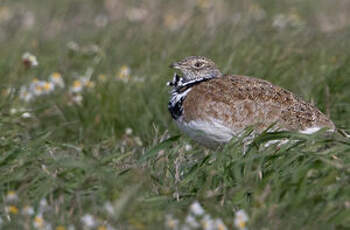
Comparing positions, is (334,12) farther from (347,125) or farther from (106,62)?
(347,125)

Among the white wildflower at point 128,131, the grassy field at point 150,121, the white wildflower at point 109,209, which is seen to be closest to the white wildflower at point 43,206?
the grassy field at point 150,121

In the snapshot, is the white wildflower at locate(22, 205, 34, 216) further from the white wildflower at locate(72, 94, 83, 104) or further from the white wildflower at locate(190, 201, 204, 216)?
the white wildflower at locate(72, 94, 83, 104)

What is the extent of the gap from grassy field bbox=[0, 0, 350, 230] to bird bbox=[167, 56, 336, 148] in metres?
0.24

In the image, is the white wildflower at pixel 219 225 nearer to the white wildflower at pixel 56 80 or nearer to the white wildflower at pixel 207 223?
the white wildflower at pixel 207 223

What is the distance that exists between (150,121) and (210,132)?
1555 millimetres

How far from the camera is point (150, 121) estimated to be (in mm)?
6660

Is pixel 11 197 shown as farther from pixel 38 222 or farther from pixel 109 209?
pixel 109 209

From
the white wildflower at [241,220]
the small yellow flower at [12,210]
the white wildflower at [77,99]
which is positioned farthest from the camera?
the white wildflower at [77,99]

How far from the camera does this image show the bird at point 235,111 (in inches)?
205

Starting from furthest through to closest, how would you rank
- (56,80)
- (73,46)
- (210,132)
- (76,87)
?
(73,46)
(56,80)
(76,87)
(210,132)

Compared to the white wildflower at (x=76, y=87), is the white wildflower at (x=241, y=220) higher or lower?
higher

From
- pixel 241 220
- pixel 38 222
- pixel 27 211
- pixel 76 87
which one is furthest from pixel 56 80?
pixel 241 220

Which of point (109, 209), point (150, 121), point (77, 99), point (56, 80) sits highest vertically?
point (109, 209)

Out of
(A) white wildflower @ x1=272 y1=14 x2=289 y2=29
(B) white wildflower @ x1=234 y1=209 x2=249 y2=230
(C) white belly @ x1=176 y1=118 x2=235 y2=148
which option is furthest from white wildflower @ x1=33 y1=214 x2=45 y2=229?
(A) white wildflower @ x1=272 y1=14 x2=289 y2=29
